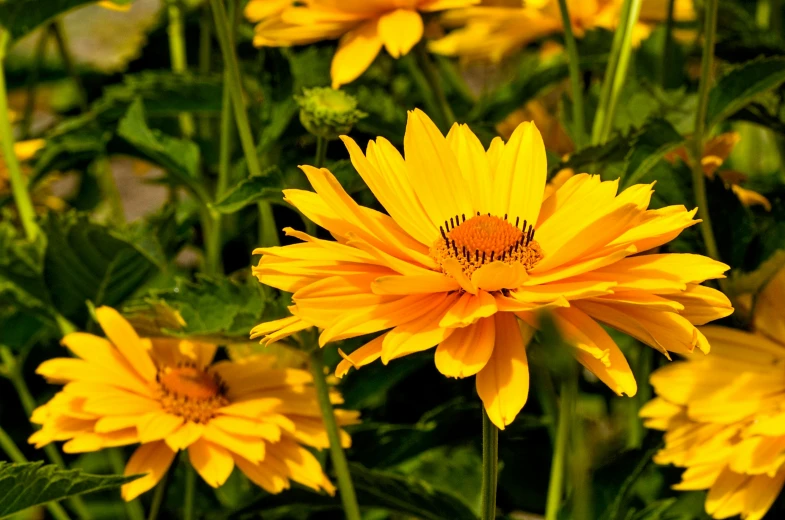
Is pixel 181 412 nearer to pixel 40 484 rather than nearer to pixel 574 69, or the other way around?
pixel 40 484

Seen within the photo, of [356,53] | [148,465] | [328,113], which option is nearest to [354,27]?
[356,53]

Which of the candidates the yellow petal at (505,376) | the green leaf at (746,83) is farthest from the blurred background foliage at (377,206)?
the yellow petal at (505,376)

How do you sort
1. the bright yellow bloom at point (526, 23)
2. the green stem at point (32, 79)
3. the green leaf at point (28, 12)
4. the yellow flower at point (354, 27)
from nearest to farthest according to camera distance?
1. the yellow flower at point (354, 27)
2. the green leaf at point (28, 12)
3. the bright yellow bloom at point (526, 23)
4. the green stem at point (32, 79)

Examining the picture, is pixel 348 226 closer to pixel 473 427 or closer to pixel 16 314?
pixel 473 427

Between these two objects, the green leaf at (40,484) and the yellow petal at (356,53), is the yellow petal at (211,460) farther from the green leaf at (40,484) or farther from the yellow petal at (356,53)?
the yellow petal at (356,53)

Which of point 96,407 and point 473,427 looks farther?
point 473,427

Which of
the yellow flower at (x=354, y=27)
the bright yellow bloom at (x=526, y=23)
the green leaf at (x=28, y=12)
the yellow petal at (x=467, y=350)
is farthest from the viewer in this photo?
the bright yellow bloom at (x=526, y=23)

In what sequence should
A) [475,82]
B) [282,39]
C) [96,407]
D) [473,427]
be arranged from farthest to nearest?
[475,82], [473,427], [282,39], [96,407]

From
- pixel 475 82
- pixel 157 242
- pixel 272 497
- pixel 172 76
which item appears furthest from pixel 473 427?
pixel 475 82
